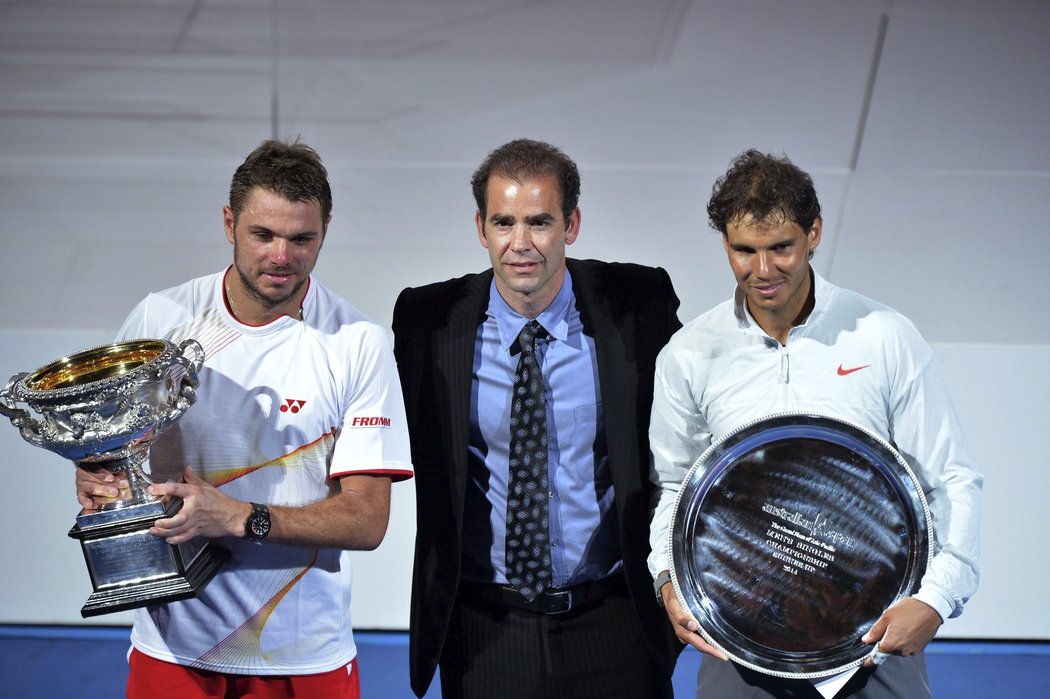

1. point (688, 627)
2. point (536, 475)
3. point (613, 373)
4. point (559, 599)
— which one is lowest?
point (559, 599)

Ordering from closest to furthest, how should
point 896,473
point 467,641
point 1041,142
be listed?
point 896,473 → point 467,641 → point 1041,142

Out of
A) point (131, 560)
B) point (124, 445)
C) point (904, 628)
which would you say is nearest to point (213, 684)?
point (131, 560)

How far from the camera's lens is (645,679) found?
232cm

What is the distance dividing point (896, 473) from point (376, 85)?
274 cm

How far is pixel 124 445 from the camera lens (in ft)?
6.07

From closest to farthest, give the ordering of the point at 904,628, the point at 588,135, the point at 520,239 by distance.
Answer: the point at 904,628 < the point at 520,239 < the point at 588,135

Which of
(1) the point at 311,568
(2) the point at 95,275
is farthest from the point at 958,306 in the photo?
(2) the point at 95,275

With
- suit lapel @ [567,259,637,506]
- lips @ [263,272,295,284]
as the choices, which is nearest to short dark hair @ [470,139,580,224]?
suit lapel @ [567,259,637,506]

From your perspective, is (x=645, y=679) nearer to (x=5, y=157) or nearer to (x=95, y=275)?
(x=95, y=275)

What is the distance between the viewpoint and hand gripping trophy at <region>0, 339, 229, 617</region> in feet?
5.83

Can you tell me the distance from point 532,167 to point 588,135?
1667 mm

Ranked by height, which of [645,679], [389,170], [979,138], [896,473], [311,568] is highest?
[979,138]

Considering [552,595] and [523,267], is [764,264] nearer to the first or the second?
[523,267]

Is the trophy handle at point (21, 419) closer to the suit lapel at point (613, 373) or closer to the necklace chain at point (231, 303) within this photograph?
the necklace chain at point (231, 303)
